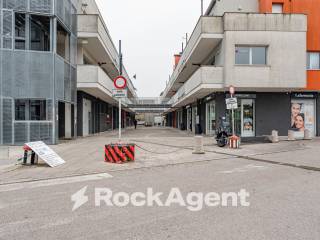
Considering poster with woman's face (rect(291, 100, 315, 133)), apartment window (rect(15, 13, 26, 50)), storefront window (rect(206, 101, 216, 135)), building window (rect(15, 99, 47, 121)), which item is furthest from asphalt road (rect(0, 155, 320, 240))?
poster with woman's face (rect(291, 100, 315, 133))

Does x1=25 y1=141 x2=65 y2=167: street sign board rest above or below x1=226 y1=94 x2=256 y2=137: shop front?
below

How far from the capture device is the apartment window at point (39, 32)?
53.7ft

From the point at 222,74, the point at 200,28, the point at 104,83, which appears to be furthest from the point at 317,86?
the point at 104,83

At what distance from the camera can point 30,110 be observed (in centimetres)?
1577

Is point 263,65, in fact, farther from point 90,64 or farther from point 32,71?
point 32,71

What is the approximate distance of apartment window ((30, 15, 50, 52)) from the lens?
16.4 metres

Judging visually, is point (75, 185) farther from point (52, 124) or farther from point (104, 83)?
point (104, 83)

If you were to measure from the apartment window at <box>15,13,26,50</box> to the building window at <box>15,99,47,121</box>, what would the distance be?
3241 millimetres

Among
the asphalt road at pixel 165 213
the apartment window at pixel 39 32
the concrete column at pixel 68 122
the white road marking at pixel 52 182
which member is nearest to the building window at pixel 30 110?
the apartment window at pixel 39 32

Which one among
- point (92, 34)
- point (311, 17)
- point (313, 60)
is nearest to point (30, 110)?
point (92, 34)

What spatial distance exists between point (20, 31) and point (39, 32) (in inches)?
52.1

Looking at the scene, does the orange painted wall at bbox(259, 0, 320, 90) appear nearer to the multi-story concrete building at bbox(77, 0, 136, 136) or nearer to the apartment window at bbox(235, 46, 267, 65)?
the apartment window at bbox(235, 46, 267, 65)

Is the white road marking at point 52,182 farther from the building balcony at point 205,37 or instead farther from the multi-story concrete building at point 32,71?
the building balcony at point 205,37

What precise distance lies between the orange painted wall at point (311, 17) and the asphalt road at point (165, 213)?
53.1 ft
